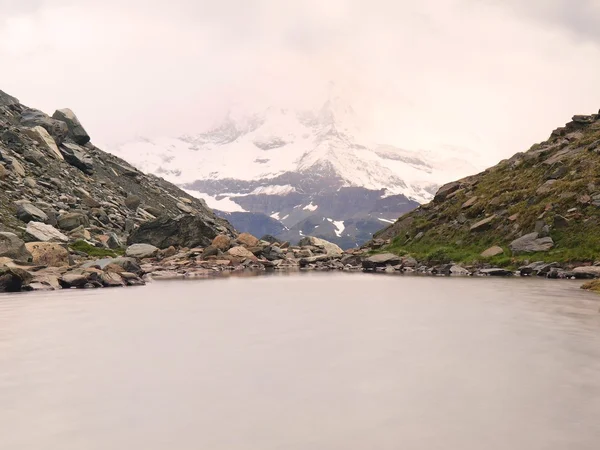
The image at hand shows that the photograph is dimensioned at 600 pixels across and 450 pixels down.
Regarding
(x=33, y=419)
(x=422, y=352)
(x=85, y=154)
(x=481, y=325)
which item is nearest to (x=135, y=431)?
(x=33, y=419)

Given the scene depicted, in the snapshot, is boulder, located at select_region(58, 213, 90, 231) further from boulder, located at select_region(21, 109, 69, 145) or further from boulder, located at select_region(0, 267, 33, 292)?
boulder, located at select_region(21, 109, 69, 145)

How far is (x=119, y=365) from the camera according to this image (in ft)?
45.8

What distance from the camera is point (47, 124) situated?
78.6 metres

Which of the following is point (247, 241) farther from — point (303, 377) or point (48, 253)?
point (303, 377)

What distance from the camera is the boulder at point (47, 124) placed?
256ft

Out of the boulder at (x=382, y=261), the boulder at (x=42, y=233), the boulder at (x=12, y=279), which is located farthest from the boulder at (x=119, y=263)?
the boulder at (x=382, y=261)

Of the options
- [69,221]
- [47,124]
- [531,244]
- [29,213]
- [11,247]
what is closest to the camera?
[11,247]

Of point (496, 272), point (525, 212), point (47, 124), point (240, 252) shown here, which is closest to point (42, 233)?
point (240, 252)

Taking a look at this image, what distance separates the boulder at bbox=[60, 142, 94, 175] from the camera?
76.7 m

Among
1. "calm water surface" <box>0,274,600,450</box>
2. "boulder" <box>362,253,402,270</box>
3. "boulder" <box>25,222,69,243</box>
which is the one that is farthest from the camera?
"boulder" <box>362,253,402,270</box>

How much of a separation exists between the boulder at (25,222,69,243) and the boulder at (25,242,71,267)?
15.0 ft

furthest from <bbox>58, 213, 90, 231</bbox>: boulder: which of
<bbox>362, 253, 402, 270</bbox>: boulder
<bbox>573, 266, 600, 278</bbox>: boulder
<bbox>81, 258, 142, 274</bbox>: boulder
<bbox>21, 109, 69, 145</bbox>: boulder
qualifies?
<bbox>573, 266, 600, 278</bbox>: boulder

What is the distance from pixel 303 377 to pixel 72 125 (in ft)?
275

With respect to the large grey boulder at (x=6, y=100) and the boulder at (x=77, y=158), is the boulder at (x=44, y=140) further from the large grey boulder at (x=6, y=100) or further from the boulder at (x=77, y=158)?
the large grey boulder at (x=6, y=100)
